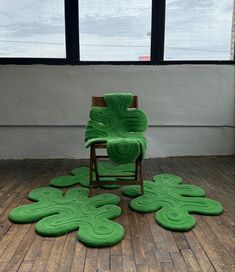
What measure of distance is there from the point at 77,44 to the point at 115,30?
1.64 feet

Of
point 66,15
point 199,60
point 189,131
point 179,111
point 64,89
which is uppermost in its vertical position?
point 66,15

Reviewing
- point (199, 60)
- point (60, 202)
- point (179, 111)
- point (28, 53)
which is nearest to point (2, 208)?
point (60, 202)

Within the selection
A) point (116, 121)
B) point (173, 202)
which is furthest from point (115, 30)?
point (173, 202)

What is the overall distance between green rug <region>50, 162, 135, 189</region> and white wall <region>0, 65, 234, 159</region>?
1.83ft

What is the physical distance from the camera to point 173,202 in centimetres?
234

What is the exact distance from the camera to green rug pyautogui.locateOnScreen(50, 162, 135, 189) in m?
2.80

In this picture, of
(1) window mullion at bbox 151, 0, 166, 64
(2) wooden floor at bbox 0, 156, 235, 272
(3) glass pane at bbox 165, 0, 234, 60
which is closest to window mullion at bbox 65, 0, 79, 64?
(1) window mullion at bbox 151, 0, 166, 64

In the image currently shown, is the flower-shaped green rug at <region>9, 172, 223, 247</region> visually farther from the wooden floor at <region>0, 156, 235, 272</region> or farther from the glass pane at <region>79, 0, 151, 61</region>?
the glass pane at <region>79, 0, 151, 61</region>

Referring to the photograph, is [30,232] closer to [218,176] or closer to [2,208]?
[2,208]

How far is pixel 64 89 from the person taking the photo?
367 centimetres

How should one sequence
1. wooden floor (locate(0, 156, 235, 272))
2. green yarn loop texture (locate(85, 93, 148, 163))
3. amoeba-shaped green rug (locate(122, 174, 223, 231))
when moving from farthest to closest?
green yarn loop texture (locate(85, 93, 148, 163)) < amoeba-shaped green rug (locate(122, 174, 223, 231)) < wooden floor (locate(0, 156, 235, 272))

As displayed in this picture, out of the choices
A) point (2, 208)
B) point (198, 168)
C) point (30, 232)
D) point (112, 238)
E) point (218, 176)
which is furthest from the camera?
point (198, 168)

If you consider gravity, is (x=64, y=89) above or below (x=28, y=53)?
below

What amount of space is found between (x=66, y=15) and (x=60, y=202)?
235cm
